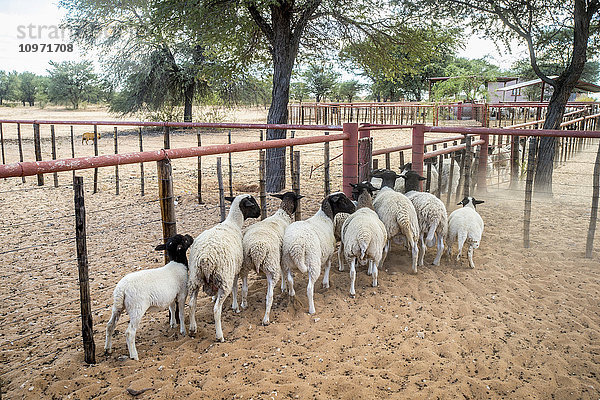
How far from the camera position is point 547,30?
10977 millimetres

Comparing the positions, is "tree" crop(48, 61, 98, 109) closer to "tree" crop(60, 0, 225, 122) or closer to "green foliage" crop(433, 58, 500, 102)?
Result: "tree" crop(60, 0, 225, 122)

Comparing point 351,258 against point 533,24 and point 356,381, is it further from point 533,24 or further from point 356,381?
point 533,24

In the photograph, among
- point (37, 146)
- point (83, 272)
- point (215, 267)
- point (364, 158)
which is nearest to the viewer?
point (83, 272)

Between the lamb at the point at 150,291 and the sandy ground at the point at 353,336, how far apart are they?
22cm

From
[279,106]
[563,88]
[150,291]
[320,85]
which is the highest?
[320,85]

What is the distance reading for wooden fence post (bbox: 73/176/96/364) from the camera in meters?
3.03

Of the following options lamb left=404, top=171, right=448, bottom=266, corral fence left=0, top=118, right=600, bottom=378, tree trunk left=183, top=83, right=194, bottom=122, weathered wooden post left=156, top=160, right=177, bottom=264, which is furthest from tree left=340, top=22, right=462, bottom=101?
tree trunk left=183, top=83, right=194, bottom=122

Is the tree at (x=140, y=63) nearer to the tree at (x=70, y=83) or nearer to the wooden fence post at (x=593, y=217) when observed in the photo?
the wooden fence post at (x=593, y=217)

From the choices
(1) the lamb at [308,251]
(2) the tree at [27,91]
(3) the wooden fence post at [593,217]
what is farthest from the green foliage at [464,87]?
(2) the tree at [27,91]

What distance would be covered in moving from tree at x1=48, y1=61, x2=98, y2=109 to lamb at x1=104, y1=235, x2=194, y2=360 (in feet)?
156

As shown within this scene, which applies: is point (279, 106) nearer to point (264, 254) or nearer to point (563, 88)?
point (563, 88)

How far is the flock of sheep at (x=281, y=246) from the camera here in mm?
3344

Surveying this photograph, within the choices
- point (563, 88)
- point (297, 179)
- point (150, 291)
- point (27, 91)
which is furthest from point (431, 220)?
point (27, 91)

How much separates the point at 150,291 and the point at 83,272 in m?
0.47
